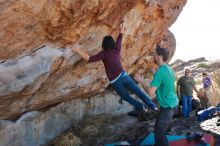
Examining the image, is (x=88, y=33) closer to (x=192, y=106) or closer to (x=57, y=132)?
(x=57, y=132)

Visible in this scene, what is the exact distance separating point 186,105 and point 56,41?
6279 mm

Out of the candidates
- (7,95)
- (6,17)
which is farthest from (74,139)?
(6,17)

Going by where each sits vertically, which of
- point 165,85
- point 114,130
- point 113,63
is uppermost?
point 113,63

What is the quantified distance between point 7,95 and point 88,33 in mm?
2360

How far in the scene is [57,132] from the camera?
1255 centimetres

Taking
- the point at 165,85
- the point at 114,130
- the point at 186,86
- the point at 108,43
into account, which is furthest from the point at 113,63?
the point at 186,86

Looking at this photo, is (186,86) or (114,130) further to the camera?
(186,86)

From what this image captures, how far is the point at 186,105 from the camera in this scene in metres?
14.5

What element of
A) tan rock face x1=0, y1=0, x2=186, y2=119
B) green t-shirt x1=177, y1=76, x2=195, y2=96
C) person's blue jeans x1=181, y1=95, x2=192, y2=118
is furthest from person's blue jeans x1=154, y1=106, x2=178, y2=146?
green t-shirt x1=177, y1=76, x2=195, y2=96

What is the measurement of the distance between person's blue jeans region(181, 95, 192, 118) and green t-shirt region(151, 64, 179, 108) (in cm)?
600

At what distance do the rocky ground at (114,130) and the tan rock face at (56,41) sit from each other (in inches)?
39.2

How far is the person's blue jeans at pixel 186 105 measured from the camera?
14.4 metres

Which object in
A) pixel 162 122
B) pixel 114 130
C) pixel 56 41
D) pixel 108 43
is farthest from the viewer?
pixel 114 130

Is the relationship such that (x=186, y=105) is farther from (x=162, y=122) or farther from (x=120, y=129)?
(x=162, y=122)
